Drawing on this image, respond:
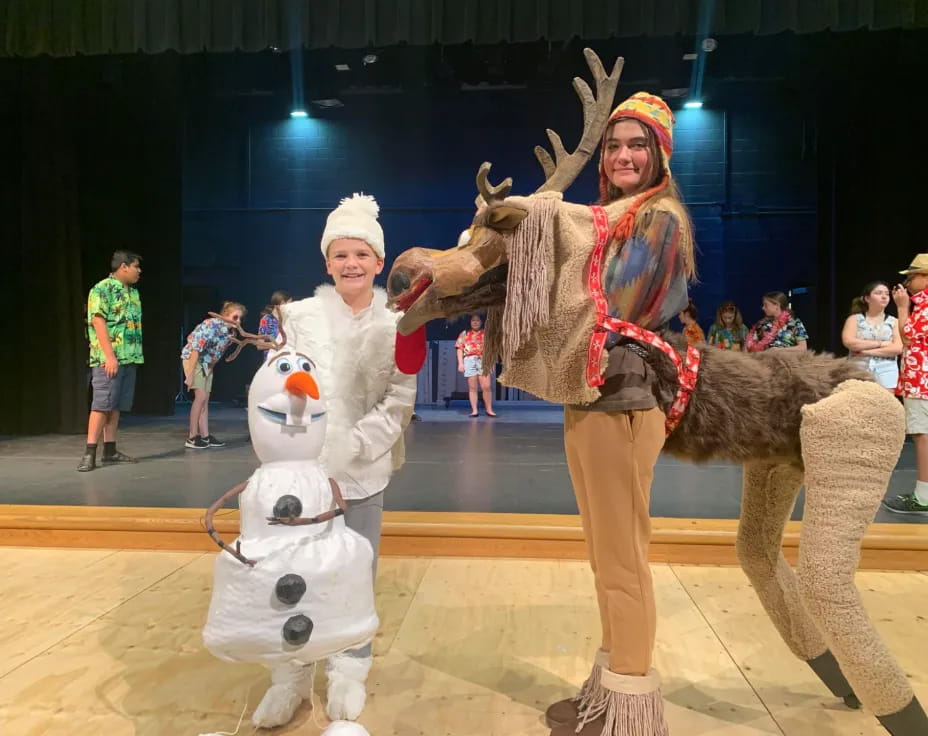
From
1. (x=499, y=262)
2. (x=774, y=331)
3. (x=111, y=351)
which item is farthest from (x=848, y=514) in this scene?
(x=111, y=351)

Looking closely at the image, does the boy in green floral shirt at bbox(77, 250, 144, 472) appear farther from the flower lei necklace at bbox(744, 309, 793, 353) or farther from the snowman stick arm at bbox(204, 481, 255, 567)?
the flower lei necklace at bbox(744, 309, 793, 353)

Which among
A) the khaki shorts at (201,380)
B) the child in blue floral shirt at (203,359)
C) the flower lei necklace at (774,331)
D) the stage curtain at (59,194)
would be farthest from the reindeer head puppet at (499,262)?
the stage curtain at (59,194)

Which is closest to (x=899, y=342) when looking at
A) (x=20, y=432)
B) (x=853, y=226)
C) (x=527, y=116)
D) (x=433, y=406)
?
(x=853, y=226)

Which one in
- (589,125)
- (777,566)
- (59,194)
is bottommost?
(777,566)

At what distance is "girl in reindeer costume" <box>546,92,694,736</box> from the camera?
4.05 ft

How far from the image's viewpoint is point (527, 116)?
5.89m

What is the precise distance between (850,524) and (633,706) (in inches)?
20.9

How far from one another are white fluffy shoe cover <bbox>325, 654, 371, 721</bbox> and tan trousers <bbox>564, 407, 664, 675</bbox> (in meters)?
0.55

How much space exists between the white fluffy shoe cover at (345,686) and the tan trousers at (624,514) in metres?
0.55

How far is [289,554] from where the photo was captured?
119 centimetres

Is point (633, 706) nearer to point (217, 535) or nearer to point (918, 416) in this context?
point (217, 535)

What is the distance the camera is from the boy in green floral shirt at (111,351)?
3906 millimetres

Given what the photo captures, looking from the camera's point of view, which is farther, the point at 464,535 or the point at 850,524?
the point at 464,535

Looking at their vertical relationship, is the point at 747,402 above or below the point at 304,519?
Result: above
